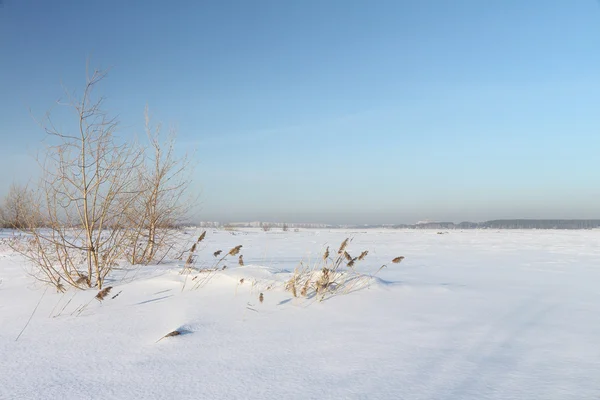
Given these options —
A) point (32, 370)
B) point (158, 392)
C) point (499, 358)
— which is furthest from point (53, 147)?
point (499, 358)

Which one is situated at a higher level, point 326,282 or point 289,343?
point 326,282

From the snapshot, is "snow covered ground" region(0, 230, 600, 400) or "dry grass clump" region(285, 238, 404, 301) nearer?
"snow covered ground" region(0, 230, 600, 400)

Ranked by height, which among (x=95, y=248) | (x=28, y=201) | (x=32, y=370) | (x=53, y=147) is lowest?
(x=32, y=370)

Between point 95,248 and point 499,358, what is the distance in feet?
11.4

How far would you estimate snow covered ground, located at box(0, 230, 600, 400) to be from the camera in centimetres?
172

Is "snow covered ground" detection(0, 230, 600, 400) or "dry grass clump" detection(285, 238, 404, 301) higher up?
"dry grass clump" detection(285, 238, 404, 301)

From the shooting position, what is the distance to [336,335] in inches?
98.3

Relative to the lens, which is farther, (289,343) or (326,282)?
(326,282)

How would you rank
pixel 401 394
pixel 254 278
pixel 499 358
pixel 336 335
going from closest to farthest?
1. pixel 401 394
2. pixel 499 358
3. pixel 336 335
4. pixel 254 278

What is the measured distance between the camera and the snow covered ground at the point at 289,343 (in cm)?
172

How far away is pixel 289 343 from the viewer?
233 centimetres

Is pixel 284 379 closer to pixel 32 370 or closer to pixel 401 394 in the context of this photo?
pixel 401 394

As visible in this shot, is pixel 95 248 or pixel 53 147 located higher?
pixel 53 147

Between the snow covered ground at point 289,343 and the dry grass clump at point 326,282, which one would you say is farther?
the dry grass clump at point 326,282
